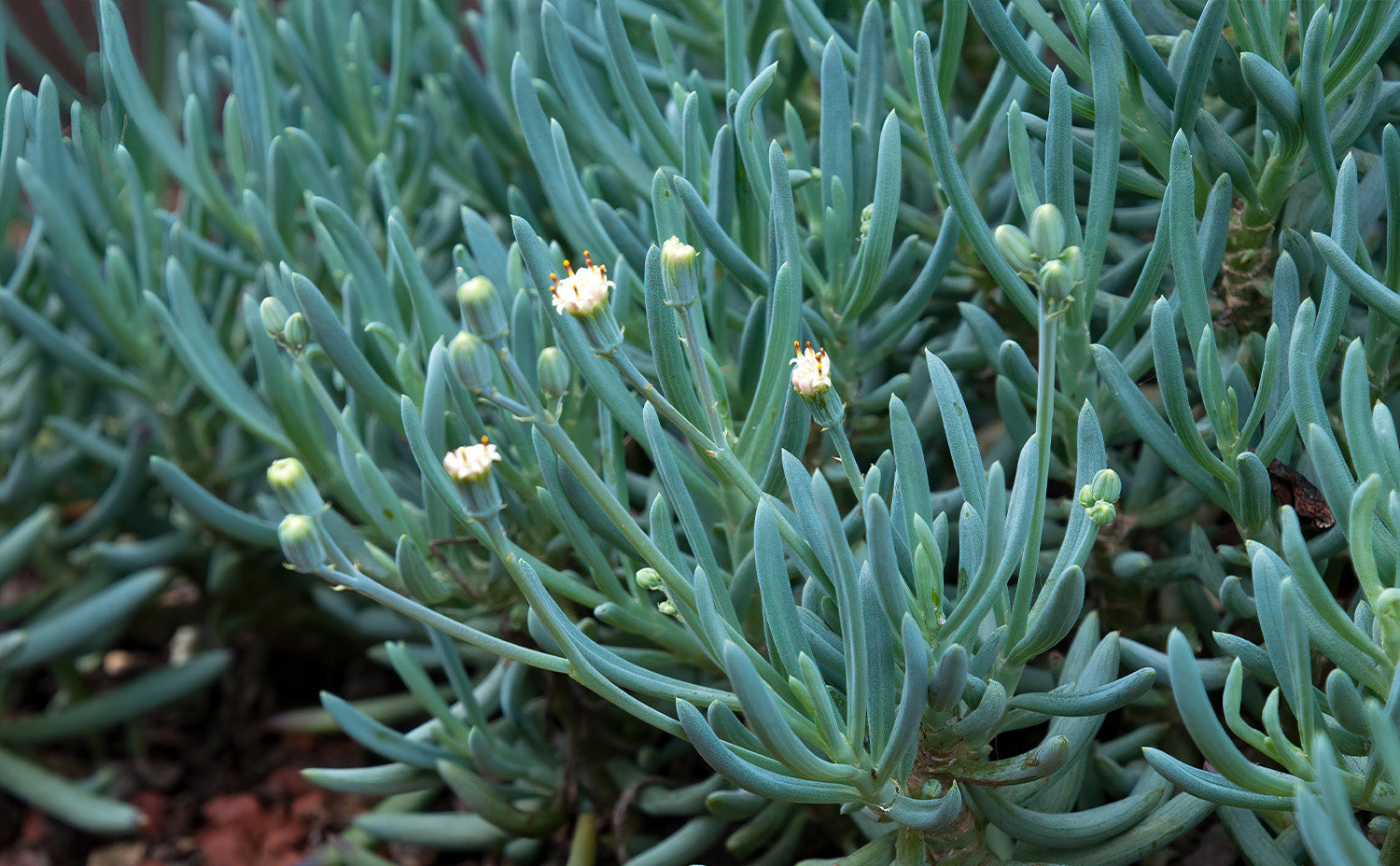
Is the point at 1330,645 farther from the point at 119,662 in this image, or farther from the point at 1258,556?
the point at 119,662

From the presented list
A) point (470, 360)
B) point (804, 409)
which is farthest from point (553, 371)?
point (804, 409)

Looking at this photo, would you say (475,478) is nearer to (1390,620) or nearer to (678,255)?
(678,255)

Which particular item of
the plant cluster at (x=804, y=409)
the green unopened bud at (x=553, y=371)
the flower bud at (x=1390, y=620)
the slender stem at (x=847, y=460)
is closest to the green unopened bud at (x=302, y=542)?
the plant cluster at (x=804, y=409)

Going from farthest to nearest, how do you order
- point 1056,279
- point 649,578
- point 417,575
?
point 417,575 < point 649,578 < point 1056,279

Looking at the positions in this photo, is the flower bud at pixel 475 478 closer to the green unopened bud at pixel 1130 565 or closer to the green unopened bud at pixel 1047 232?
the green unopened bud at pixel 1047 232

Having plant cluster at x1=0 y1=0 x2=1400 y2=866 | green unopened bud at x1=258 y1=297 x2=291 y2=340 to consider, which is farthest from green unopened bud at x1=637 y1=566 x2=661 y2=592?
green unopened bud at x1=258 y1=297 x2=291 y2=340

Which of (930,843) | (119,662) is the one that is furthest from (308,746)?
(930,843)

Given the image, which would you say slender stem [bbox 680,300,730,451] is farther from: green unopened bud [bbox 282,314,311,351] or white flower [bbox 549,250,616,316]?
green unopened bud [bbox 282,314,311,351]
